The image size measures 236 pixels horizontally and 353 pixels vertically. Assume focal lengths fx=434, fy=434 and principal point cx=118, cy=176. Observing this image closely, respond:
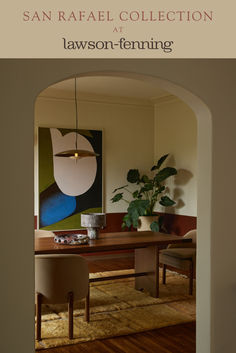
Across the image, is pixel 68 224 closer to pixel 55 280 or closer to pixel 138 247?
A: pixel 138 247

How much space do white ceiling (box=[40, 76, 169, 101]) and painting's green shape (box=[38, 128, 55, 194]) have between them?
70cm

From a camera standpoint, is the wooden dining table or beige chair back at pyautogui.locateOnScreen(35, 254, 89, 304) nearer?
beige chair back at pyautogui.locateOnScreen(35, 254, 89, 304)

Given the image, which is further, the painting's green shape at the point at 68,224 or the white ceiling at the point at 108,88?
the painting's green shape at the point at 68,224

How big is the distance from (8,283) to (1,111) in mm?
1011

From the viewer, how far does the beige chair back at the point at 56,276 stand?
398 centimetres

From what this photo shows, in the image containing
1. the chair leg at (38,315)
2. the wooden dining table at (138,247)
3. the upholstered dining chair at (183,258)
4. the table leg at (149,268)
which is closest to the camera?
the chair leg at (38,315)

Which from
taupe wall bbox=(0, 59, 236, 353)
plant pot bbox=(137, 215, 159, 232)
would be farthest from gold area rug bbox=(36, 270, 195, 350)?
plant pot bbox=(137, 215, 159, 232)

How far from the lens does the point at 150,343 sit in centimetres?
397

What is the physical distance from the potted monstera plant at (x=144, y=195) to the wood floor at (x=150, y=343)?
2.94 metres

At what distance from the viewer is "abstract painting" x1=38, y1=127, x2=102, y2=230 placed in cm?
720

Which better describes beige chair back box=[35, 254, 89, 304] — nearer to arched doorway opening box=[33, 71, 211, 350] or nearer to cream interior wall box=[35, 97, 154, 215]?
arched doorway opening box=[33, 71, 211, 350]

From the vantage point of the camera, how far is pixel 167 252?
579 centimetres

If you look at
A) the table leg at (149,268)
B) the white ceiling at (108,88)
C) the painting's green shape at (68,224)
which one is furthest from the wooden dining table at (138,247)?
the white ceiling at (108,88)

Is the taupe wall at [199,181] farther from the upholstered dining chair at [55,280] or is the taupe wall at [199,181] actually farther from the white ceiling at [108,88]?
the white ceiling at [108,88]
